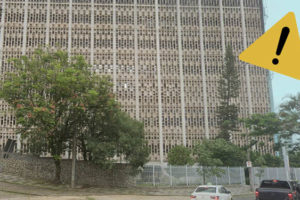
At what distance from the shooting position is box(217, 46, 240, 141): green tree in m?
44.1

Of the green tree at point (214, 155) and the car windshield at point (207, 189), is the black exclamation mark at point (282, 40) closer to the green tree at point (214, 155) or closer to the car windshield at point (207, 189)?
the car windshield at point (207, 189)

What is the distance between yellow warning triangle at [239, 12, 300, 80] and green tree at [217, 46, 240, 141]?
42.4 meters

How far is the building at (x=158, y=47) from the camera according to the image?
158 feet

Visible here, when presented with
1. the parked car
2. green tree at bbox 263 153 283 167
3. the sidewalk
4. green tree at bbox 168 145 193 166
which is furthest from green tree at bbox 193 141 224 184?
green tree at bbox 263 153 283 167

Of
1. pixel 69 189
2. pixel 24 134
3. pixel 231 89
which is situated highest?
pixel 231 89

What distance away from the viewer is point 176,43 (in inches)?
2016

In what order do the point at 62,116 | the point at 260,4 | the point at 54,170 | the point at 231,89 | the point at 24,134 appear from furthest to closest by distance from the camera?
the point at 260,4 < the point at 231,89 < the point at 54,170 < the point at 62,116 < the point at 24,134

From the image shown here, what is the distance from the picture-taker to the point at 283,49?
7.64ft

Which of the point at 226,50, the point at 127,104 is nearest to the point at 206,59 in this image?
the point at 226,50

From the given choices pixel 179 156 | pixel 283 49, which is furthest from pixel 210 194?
pixel 179 156

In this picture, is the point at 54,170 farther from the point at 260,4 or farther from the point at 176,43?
the point at 260,4

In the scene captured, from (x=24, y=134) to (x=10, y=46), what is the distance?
98.0 feet

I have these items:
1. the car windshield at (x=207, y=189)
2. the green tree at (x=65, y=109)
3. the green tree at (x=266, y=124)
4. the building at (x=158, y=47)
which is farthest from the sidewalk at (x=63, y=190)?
the building at (x=158, y=47)

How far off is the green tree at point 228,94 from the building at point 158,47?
3.27 meters
